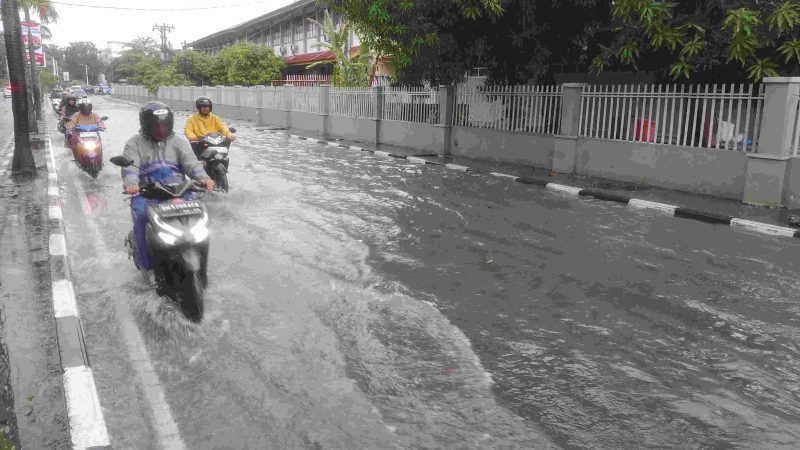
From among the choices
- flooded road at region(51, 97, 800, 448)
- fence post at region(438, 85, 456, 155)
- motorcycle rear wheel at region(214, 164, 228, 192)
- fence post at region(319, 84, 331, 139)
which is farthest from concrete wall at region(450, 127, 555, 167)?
fence post at region(319, 84, 331, 139)

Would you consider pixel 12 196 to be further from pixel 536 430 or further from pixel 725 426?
pixel 725 426

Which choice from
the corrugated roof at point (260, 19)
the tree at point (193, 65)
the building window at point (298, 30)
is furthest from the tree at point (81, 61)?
the building window at point (298, 30)

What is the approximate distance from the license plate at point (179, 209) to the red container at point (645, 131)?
9.89 metres

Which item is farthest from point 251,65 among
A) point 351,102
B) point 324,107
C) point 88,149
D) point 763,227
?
point 763,227

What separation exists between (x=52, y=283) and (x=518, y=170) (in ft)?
35.7

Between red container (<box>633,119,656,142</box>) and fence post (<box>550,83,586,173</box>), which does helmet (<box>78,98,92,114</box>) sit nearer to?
fence post (<box>550,83,586,173</box>)

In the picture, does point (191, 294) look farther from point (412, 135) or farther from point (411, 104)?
point (411, 104)

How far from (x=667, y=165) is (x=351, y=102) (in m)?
13.9

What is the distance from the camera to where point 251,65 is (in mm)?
43969

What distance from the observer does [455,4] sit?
14.9 metres

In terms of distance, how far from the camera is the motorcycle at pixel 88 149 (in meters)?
12.6

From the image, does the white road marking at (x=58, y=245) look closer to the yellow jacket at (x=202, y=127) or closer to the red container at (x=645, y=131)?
the yellow jacket at (x=202, y=127)

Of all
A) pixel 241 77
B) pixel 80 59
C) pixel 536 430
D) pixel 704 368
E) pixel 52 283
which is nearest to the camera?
pixel 536 430

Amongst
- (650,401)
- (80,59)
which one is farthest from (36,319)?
(80,59)
